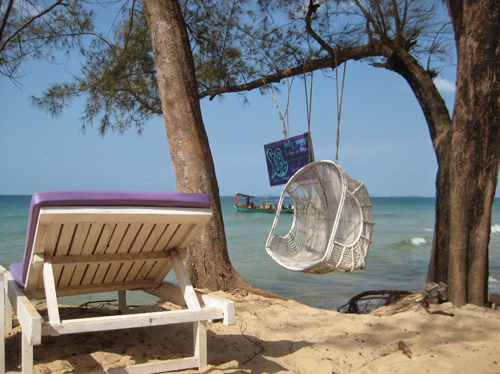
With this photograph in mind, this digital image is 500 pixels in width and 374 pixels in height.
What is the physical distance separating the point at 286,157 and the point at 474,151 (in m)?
1.57

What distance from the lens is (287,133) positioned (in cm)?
426

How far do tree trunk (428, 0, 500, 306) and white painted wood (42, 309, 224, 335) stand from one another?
1.92 metres

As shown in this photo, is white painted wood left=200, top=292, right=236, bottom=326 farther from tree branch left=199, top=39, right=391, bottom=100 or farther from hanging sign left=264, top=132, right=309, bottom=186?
tree branch left=199, top=39, right=391, bottom=100

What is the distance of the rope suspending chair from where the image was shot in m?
3.54

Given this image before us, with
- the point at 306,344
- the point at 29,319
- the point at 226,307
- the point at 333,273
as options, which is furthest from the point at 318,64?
the point at 333,273

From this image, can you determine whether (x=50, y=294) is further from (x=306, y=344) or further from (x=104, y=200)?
(x=306, y=344)

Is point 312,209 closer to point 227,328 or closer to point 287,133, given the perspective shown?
point 287,133

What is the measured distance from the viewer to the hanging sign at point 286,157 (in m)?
4.05

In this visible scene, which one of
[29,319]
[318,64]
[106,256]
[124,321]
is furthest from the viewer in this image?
[318,64]

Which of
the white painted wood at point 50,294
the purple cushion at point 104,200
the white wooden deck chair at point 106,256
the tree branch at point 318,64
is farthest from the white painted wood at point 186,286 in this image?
the tree branch at point 318,64

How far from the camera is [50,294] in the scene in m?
1.77

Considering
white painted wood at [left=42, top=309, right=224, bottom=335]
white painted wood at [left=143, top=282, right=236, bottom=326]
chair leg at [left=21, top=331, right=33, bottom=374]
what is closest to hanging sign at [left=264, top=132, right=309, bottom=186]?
white painted wood at [left=143, top=282, right=236, bottom=326]

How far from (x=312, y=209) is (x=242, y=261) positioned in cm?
501

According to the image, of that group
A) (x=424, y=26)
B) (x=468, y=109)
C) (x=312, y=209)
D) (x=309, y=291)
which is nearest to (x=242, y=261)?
(x=309, y=291)
